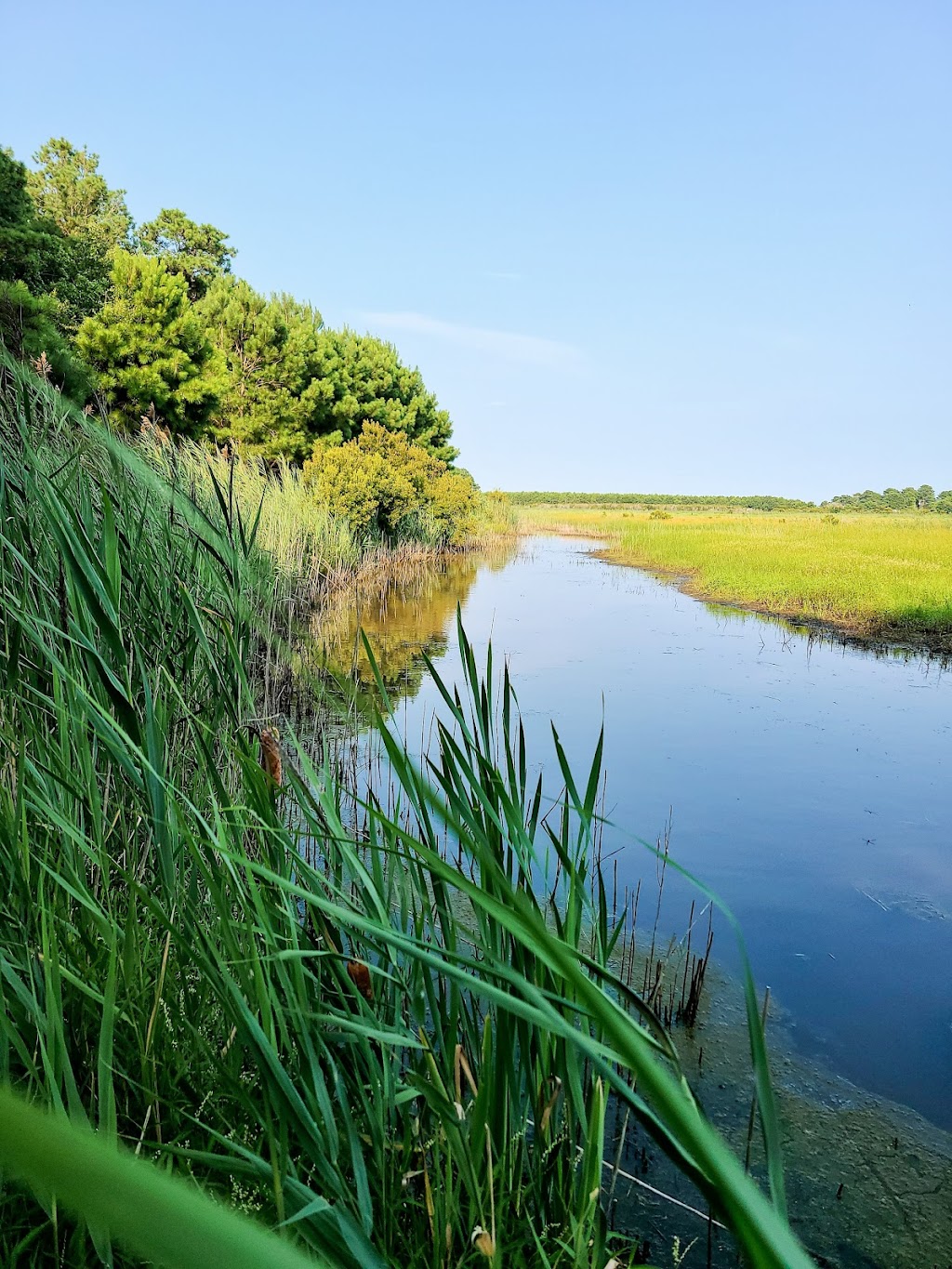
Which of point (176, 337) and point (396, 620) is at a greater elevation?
point (176, 337)

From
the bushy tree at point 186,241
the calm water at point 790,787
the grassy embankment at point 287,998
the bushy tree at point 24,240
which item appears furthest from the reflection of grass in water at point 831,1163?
the bushy tree at point 186,241

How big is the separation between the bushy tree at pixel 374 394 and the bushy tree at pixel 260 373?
2.65ft

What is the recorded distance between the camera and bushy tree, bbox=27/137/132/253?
27125mm

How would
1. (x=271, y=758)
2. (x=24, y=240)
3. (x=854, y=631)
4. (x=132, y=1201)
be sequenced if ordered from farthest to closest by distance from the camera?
(x=24, y=240)
(x=854, y=631)
(x=271, y=758)
(x=132, y=1201)

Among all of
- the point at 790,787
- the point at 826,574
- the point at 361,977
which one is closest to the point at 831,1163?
the point at 361,977

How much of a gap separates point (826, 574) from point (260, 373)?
41.9ft

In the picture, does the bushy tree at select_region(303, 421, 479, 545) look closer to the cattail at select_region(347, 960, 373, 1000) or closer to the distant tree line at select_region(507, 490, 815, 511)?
the cattail at select_region(347, 960, 373, 1000)

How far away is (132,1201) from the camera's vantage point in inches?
6.1

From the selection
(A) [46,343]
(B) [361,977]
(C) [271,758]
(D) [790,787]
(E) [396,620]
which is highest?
(A) [46,343]

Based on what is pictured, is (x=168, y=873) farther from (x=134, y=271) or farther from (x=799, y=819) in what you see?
(x=134, y=271)

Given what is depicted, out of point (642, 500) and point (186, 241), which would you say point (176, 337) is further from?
point (642, 500)

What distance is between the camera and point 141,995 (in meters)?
1.36

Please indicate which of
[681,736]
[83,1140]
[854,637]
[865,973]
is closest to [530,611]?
[854,637]

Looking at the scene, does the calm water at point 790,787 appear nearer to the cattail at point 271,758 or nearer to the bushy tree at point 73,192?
the cattail at point 271,758
